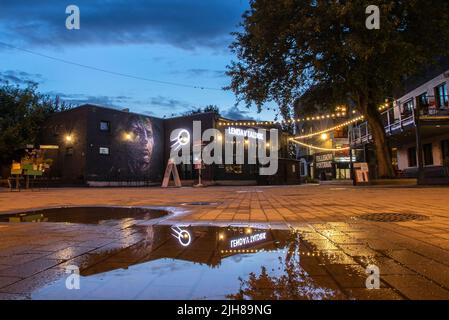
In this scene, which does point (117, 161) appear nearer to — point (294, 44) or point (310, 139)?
point (294, 44)

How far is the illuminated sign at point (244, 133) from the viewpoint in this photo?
3472 centimetres

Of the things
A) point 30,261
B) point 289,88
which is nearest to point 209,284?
point 30,261

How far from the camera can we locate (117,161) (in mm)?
34312

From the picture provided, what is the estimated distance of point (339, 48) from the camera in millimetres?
15492

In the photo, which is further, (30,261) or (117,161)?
(117,161)

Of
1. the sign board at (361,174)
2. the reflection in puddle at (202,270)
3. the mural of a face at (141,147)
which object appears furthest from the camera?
the mural of a face at (141,147)

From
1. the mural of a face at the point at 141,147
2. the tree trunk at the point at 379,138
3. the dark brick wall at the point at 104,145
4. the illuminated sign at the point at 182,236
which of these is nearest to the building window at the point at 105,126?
the dark brick wall at the point at 104,145

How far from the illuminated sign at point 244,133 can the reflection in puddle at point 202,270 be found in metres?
30.4

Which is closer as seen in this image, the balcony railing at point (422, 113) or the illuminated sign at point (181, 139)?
the balcony railing at point (422, 113)

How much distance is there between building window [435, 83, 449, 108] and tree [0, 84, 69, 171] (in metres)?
33.6

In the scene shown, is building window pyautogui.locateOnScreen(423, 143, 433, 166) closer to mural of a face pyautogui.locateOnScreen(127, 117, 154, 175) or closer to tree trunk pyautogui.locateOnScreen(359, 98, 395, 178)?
tree trunk pyautogui.locateOnScreen(359, 98, 395, 178)

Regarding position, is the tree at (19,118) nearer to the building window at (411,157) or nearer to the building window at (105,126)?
the building window at (105,126)

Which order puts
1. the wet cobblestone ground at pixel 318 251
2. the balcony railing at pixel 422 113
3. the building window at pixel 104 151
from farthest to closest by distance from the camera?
the building window at pixel 104 151, the balcony railing at pixel 422 113, the wet cobblestone ground at pixel 318 251

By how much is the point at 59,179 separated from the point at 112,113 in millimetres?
7656
